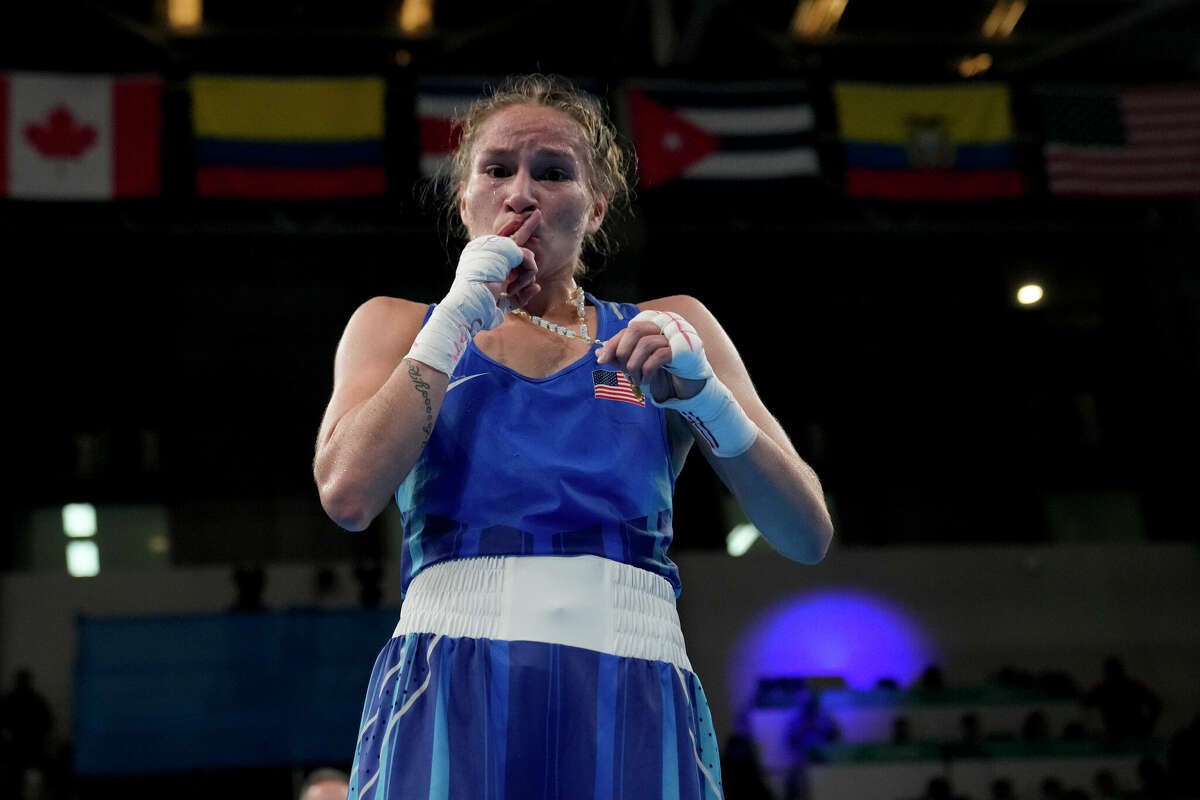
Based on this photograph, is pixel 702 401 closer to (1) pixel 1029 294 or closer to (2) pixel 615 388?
(2) pixel 615 388

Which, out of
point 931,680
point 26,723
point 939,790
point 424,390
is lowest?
point 939,790

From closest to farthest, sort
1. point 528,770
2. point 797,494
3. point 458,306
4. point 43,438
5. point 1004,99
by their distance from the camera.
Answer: point 528,770, point 458,306, point 797,494, point 1004,99, point 43,438

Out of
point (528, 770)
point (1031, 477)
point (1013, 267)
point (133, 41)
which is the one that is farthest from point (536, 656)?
point (1013, 267)

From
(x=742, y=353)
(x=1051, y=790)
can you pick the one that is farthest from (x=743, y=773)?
(x=742, y=353)

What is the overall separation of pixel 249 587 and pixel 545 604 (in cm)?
1171

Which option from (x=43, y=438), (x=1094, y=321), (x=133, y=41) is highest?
(x=133, y=41)

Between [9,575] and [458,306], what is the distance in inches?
515

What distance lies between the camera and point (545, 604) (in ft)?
5.45

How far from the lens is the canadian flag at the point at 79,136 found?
9.34 m

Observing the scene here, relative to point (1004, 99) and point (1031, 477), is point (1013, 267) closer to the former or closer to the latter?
point (1031, 477)

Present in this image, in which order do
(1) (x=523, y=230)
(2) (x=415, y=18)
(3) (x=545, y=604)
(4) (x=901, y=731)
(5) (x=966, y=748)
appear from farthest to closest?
(2) (x=415, y=18)
(4) (x=901, y=731)
(5) (x=966, y=748)
(1) (x=523, y=230)
(3) (x=545, y=604)

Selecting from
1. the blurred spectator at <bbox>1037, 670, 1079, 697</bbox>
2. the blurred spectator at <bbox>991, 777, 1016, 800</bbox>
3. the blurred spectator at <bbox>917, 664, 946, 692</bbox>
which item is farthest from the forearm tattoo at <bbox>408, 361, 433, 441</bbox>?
the blurred spectator at <bbox>1037, 670, 1079, 697</bbox>

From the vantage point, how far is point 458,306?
69.5 inches

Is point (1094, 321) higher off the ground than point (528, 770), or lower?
higher
